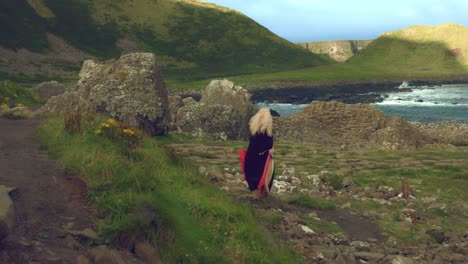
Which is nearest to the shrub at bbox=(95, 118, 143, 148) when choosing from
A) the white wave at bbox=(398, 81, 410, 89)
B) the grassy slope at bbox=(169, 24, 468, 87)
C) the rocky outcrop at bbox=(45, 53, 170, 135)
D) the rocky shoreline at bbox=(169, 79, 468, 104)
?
the rocky outcrop at bbox=(45, 53, 170, 135)

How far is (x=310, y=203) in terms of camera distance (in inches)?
493

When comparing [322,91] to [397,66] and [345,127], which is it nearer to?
[345,127]

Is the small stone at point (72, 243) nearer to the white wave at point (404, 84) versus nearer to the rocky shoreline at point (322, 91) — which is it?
the rocky shoreline at point (322, 91)

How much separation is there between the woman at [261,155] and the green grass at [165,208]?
2282 millimetres

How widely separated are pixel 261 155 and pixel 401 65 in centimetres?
17404

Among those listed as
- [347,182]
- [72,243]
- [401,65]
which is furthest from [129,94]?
[401,65]

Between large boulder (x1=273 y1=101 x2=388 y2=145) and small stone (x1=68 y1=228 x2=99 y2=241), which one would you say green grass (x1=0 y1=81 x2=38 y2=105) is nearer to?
large boulder (x1=273 y1=101 x2=388 y2=145)

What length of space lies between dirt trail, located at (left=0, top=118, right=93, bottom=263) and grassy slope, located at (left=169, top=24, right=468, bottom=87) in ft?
335

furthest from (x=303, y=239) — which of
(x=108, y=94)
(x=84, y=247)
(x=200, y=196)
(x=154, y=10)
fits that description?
(x=154, y=10)

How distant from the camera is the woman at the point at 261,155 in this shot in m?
12.0

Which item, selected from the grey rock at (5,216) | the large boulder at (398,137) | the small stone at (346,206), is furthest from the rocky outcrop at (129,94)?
the grey rock at (5,216)

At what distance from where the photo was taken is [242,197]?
12.1 m

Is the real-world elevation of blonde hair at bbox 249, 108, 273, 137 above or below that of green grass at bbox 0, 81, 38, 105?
below

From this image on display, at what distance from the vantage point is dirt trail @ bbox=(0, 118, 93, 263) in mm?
5762
